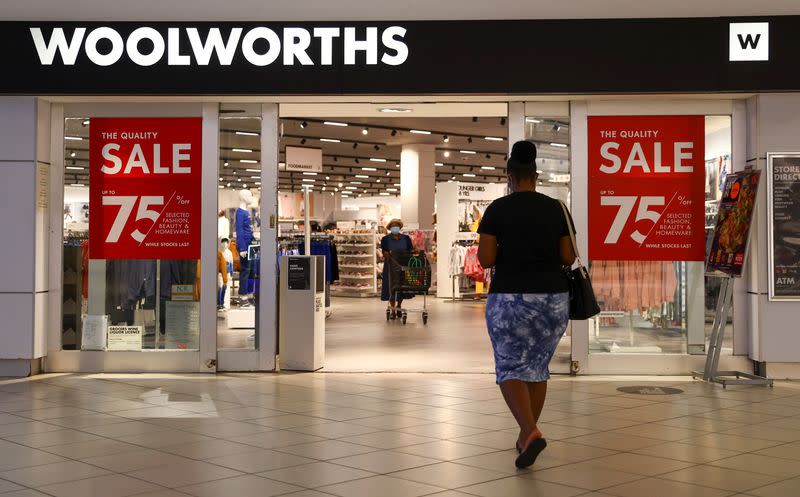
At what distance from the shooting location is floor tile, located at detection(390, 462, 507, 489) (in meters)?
4.71

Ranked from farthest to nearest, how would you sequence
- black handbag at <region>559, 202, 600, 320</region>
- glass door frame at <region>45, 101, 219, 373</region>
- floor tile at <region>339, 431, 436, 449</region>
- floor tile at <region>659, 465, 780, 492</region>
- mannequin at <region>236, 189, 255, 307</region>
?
mannequin at <region>236, 189, 255, 307</region> < glass door frame at <region>45, 101, 219, 373</region> < floor tile at <region>339, 431, 436, 449</region> < black handbag at <region>559, 202, 600, 320</region> < floor tile at <region>659, 465, 780, 492</region>

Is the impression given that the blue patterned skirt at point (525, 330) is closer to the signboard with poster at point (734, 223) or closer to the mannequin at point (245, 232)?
Result: the signboard with poster at point (734, 223)

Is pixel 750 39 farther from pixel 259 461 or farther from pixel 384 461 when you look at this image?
pixel 259 461

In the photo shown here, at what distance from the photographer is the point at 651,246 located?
29.0 ft

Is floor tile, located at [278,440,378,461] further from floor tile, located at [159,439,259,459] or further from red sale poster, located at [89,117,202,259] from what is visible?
red sale poster, located at [89,117,202,259]

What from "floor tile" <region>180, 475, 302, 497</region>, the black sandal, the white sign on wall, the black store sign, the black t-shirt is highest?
the white sign on wall

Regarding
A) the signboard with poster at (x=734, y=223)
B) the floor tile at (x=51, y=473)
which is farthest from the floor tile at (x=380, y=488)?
the signboard with poster at (x=734, y=223)

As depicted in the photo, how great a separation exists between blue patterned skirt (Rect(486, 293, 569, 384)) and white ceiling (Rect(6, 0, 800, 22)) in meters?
4.16

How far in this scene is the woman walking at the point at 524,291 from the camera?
5109 mm

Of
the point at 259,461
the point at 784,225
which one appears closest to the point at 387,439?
the point at 259,461

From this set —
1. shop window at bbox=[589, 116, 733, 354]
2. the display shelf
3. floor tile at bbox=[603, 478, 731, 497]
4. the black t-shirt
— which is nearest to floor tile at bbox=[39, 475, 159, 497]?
the black t-shirt

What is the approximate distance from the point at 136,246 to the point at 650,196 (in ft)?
15.2

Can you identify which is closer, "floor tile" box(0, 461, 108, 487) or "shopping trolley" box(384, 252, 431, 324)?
"floor tile" box(0, 461, 108, 487)

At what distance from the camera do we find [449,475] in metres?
4.87
